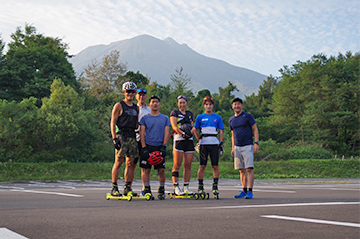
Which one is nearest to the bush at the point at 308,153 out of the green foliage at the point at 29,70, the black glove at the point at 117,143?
the green foliage at the point at 29,70

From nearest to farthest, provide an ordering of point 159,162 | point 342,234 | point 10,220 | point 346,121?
1. point 342,234
2. point 10,220
3. point 159,162
4. point 346,121

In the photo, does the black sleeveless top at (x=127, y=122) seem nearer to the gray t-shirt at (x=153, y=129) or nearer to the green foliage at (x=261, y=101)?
the gray t-shirt at (x=153, y=129)

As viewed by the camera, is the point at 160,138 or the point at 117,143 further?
the point at 160,138

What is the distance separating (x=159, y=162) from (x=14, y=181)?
12.6m

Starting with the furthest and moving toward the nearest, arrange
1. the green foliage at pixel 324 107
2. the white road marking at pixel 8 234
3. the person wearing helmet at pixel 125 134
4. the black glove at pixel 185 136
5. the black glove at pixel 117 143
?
the green foliage at pixel 324 107, the black glove at pixel 185 136, the person wearing helmet at pixel 125 134, the black glove at pixel 117 143, the white road marking at pixel 8 234

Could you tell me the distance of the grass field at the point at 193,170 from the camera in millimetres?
22094

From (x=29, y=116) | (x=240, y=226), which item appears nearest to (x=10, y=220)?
(x=240, y=226)

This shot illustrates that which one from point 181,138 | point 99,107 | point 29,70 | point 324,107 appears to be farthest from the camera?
point 324,107

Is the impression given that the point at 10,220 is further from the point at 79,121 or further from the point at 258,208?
the point at 79,121

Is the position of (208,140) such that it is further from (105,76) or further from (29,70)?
(105,76)

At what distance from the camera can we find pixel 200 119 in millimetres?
8648

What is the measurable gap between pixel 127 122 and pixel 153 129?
0.61 metres

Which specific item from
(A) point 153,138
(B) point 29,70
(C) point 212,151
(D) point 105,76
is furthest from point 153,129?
(D) point 105,76

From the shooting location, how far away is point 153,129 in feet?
26.6
